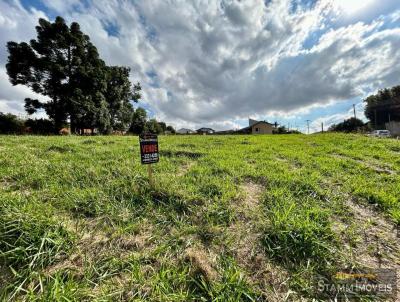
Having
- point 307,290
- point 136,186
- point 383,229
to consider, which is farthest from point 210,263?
point 383,229

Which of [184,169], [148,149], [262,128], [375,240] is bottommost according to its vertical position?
[375,240]

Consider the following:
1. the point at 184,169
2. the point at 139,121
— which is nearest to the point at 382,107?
the point at 139,121

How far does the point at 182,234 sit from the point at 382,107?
74.1 metres

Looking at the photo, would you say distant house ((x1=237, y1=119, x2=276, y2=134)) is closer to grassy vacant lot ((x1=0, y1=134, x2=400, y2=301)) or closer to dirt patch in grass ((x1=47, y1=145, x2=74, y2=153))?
dirt patch in grass ((x1=47, y1=145, x2=74, y2=153))

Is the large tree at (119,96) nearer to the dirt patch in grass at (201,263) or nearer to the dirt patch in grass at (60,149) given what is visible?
the dirt patch in grass at (60,149)

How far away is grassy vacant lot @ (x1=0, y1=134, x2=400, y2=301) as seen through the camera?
5.42 feet

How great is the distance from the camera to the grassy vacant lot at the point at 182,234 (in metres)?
1.65

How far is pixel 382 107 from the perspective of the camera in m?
53.0

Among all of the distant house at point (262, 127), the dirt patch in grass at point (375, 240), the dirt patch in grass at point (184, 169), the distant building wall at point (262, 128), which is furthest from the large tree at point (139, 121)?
the dirt patch in grass at point (375, 240)

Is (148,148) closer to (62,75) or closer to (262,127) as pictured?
(62,75)

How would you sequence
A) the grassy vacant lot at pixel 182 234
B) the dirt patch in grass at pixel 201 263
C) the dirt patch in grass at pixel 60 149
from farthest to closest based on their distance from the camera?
1. the dirt patch in grass at pixel 60 149
2. the dirt patch in grass at pixel 201 263
3. the grassy vacant lot at pixel 182 234

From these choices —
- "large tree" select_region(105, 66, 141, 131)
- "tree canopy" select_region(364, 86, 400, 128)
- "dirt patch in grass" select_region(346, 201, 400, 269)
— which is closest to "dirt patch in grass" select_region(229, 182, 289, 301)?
"dirt patch in grass" select_region(346, 201, 400, 269)

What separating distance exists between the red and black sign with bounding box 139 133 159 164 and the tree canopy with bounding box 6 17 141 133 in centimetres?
2122

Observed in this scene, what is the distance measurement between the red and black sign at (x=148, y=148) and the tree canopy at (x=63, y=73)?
21221 millimetres
